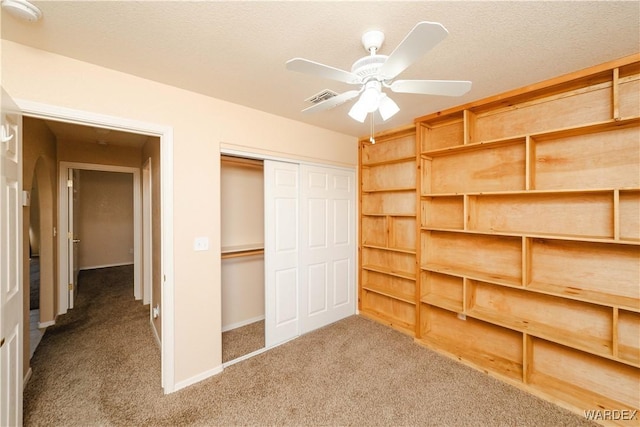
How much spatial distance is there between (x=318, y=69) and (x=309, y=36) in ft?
1.49

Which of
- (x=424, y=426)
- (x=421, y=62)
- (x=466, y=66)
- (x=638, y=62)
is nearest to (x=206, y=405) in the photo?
(x=424, y=426)

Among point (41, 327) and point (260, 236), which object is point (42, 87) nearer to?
point (260, 236)

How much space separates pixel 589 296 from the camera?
1.83 metres

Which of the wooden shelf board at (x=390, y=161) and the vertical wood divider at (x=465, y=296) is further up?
the wooden shelf board at (x=390, y=161)

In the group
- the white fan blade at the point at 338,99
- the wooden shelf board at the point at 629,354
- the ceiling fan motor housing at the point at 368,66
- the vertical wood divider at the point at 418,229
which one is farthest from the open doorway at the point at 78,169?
the wooden shelf board at the point at 629,354

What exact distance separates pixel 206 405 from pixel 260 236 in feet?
6.38

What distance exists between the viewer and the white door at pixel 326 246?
3.04 metres

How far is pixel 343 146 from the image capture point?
3.37 m

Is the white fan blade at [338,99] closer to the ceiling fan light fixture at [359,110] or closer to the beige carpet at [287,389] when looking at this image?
the ceiling fan light fixture at [359,110]

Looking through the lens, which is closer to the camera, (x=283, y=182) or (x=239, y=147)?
(x=239, y=147)

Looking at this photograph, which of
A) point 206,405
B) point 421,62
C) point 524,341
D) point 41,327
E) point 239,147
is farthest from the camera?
point 41,327

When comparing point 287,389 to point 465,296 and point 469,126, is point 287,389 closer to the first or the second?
→ point 465,296

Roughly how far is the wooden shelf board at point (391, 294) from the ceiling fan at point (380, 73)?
229 centimetres

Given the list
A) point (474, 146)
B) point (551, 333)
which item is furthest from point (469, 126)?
point (551, 333)
